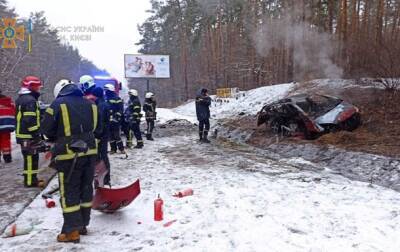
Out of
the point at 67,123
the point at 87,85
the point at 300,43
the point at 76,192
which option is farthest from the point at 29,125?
the point at 300,43

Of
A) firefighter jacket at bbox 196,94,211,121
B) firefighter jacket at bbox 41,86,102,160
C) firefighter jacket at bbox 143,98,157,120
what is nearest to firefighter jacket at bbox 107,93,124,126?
firefighter jacket at bbox 196,94,211,121

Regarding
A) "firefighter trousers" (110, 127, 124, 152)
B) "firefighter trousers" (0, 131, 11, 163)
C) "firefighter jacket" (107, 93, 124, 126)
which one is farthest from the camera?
"firefighter trousers" (110, 127, 124, 152)

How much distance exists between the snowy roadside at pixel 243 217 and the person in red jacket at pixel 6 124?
A: 10.3 ft

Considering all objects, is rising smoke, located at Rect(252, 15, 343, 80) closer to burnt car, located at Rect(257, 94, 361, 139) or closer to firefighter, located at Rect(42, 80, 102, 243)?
burnt car, located at Rect(257, 94, 361, 139)

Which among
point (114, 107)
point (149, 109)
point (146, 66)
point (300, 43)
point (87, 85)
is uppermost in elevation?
point (300, 43)

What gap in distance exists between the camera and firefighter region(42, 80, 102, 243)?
164 inches

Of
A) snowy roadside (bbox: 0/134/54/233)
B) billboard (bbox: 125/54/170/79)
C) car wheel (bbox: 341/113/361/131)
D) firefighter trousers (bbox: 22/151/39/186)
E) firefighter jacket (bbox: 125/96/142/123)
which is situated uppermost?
billboard (bbox: 125/54/170/79)

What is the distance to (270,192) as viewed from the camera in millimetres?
6023

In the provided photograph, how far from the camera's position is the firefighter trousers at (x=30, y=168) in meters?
6.36

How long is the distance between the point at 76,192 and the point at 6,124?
18.2 feet

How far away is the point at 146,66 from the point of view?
1446 inches

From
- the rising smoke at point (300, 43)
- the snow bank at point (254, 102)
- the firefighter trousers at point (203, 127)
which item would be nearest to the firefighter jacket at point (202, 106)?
the firefighter trousers at point (203, 127)

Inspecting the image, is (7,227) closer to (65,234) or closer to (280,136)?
(65,234)

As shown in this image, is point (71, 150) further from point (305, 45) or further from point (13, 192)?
point (305, 45)
